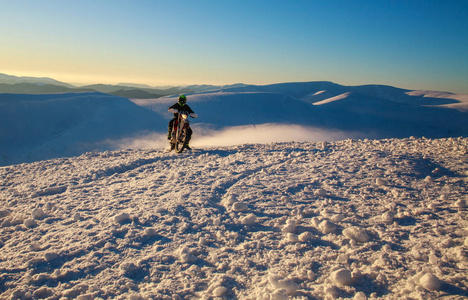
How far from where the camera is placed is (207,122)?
2245 cm

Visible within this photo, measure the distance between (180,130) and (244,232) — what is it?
5.60 meters

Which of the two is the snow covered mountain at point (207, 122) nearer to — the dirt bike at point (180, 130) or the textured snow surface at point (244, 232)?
the dirt bike at point (180, 130)

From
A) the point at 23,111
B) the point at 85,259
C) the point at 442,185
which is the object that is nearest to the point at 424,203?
the point at 442,185

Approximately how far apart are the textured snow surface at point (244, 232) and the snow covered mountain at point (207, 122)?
12.1 meters

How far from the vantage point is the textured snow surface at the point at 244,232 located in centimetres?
234

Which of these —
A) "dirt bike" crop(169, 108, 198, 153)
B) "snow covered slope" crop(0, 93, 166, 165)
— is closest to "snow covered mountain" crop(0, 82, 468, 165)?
"snow covered slope" crop(0, 93, 166, 165)

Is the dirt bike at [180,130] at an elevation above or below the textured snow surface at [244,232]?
above

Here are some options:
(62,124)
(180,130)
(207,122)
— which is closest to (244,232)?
(180,130)

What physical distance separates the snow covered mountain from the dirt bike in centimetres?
837

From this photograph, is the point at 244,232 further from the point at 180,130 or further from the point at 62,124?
the point at 62,124

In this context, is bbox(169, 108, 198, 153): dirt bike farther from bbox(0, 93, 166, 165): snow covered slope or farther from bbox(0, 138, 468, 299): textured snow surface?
bbox(0, 93, 166, 165): snow covered slope

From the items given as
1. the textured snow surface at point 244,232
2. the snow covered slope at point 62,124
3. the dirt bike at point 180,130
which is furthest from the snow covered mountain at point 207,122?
the textured snow surface at point 244,232

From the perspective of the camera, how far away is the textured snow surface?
2344mm

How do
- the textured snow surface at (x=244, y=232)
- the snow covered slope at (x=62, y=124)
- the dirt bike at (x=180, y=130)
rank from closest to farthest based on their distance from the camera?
the textured snow surface at (x=244, y=232)
the dirt bike at (x=180, y=130)
the snow covered slope at (x=62, y=124)
